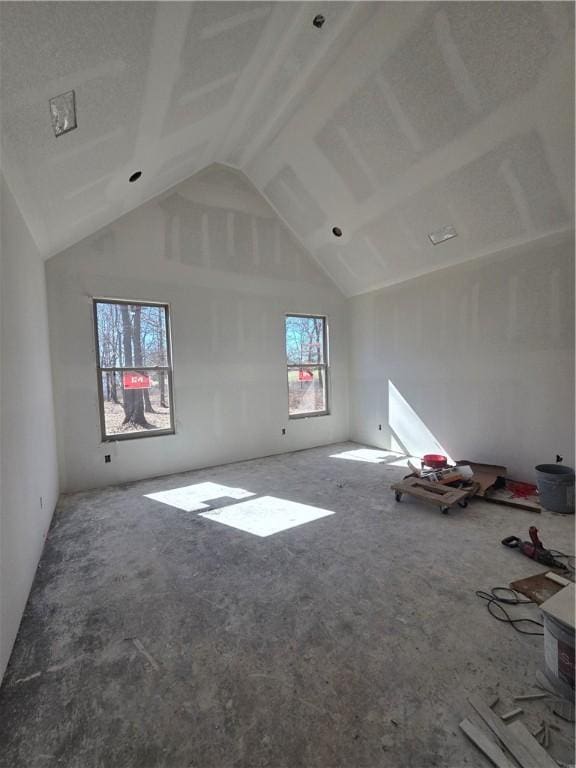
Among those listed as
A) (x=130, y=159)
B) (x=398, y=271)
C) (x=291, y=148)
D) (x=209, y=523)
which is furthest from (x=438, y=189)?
(x=209, y=523)

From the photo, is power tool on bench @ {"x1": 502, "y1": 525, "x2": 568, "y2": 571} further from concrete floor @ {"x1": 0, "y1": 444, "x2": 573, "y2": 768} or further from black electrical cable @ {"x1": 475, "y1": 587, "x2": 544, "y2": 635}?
black electrical cable @ {"x1": 475, "y1": 587, "x2": 544, "y2": 635}

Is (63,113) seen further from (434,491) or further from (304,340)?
(304,340)

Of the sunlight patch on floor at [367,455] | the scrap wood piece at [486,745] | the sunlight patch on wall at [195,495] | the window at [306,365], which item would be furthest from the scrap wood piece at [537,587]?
the window at [306,365]

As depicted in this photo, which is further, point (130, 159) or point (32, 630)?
point (130, 159)

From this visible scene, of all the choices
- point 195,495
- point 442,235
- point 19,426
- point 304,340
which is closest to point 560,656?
point 19,426

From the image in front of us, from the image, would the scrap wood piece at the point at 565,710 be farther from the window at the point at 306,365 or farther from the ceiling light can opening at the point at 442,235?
the window at the point at 306,365

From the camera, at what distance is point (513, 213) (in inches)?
149

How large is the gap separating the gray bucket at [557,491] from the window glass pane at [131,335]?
488 cm

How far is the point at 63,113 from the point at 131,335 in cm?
297

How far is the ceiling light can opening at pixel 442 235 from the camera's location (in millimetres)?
4289

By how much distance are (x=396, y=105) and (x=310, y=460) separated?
465 cm

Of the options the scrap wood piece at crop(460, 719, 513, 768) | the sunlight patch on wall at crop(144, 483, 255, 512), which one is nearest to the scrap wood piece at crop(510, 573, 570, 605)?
the scrap wood piece at crop(460, 719, 513, 768)

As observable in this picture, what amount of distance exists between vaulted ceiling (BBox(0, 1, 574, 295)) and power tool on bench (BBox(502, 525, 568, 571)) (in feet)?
11.0

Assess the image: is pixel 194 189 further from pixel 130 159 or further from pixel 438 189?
pixel 438 189
